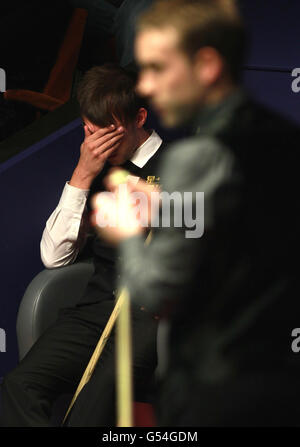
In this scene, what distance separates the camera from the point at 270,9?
2.01 meters

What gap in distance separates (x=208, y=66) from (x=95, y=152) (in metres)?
0.81

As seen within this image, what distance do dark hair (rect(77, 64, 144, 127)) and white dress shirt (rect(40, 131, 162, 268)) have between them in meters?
0.10

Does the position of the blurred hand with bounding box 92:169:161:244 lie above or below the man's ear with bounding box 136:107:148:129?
below

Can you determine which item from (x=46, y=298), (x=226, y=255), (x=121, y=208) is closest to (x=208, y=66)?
(x=226, y=255)

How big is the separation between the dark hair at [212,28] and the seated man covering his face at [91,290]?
73 centimetres

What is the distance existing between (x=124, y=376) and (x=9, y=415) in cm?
31

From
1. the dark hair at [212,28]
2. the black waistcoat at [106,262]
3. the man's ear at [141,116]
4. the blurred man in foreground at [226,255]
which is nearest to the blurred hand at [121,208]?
the black waistcoat at [106,262]

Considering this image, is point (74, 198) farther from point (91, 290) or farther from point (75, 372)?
point (75, 372)

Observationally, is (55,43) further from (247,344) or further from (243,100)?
(247,344)

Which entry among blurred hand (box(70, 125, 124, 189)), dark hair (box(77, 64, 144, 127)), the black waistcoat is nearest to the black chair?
the black waistcoat

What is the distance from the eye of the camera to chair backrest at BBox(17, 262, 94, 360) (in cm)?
168

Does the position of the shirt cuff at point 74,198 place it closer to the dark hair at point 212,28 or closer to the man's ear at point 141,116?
the man's ear at point 141,116

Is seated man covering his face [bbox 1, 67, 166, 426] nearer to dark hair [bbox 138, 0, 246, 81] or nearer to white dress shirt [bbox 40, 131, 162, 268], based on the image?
white dress shirt [bbox 40, 131, 162, 268]

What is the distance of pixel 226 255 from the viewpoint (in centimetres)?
84
